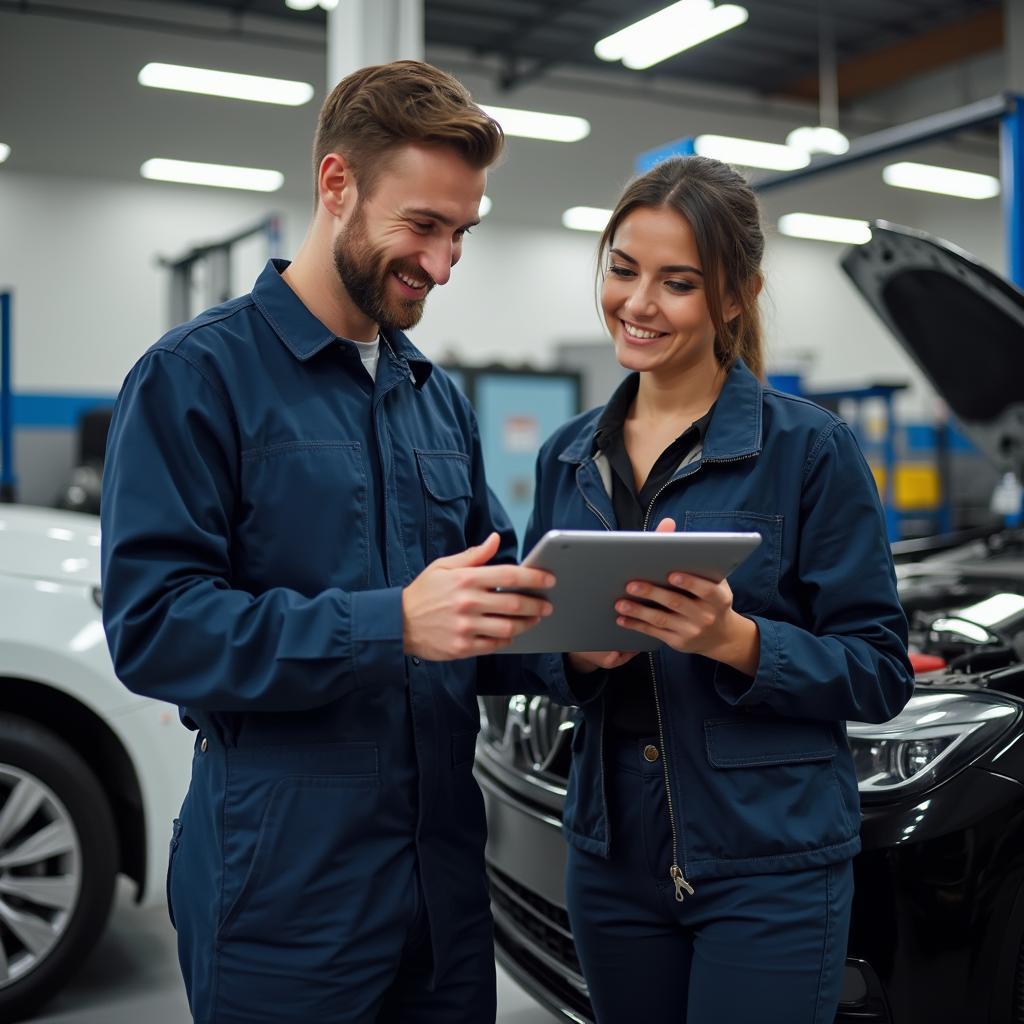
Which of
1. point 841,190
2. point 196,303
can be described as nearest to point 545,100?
point 841,190

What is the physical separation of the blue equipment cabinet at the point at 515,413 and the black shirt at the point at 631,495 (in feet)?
27.4

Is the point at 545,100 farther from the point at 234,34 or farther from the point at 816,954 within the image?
the point at 816,954

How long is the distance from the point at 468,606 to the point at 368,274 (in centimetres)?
42

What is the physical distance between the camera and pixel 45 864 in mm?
2473

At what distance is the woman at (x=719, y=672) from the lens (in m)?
1.27

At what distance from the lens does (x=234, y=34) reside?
1100cm

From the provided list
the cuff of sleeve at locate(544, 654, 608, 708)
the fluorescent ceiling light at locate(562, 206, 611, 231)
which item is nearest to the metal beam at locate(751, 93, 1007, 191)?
the cuff of sleeve at locate(544, 654, 608, 708)

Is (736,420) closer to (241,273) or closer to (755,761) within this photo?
(755,761)

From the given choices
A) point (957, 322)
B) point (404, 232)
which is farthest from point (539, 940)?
point (957, 322)

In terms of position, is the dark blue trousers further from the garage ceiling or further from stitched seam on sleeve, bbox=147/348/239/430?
the garage ceiling

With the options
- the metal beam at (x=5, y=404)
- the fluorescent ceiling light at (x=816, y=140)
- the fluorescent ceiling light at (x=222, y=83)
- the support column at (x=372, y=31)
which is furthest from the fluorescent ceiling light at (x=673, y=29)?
the support column at (x=372, y=31)

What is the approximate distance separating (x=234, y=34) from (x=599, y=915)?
11.2 m

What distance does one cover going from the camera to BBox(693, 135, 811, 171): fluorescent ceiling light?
961 centimetres

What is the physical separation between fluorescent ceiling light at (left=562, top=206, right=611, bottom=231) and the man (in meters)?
12.3
